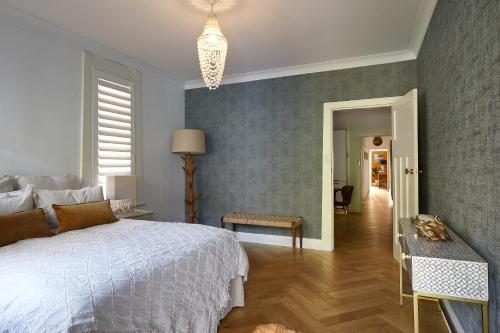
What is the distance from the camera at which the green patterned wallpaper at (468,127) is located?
4.45 feet

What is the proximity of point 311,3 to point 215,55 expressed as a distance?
105 centimetres

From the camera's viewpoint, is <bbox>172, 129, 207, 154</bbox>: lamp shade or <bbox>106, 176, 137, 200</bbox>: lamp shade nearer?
<bbox>106, 176, 137, 200</bbox>: lamp shade

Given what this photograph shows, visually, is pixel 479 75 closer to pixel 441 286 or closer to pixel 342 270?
pixel 441 286

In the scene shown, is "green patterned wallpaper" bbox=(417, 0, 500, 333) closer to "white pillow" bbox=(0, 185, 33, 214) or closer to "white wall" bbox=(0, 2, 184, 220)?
"white pillow" bbox=(0, 185, 33, 214)

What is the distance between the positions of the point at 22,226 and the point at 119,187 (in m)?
1.33

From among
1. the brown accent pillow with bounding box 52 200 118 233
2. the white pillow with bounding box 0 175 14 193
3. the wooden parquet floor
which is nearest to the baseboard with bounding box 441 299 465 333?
the wooden parquet floor

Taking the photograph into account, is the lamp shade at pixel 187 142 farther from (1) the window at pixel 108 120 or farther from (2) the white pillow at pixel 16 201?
(2) the white pillow at pixel 16 201

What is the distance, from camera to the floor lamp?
437cm

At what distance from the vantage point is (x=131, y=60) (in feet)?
12.8

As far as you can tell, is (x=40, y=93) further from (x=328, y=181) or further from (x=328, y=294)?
(x=328, y=181)

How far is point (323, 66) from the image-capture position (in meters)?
4.06

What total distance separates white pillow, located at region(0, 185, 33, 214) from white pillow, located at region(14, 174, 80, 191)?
10.4 inches

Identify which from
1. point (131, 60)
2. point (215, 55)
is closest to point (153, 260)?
point (215, 55)

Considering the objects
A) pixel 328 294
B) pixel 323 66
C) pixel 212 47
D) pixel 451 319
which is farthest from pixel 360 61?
pixel 451 319
